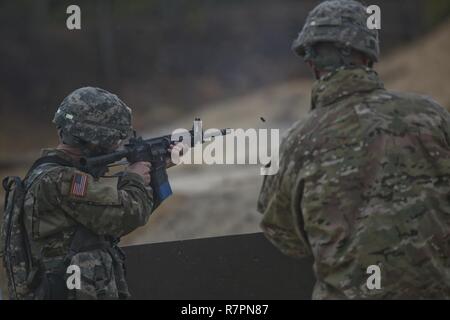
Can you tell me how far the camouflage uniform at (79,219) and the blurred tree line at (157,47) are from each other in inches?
1066

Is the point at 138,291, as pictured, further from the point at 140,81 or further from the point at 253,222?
the point at 140,81

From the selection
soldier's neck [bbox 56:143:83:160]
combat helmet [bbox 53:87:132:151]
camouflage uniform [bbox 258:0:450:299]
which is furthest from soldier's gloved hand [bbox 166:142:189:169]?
camouflage uniform [bbox 258:0:450:299]

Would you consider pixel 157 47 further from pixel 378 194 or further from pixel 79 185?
pixel 378 194

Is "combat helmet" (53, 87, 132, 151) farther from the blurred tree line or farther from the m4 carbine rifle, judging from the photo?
the blurred tree line

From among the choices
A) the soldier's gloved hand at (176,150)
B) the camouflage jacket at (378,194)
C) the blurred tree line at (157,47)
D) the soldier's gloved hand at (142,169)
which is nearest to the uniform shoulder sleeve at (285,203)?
the camouflage jacket at (378,194)

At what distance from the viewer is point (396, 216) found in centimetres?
347

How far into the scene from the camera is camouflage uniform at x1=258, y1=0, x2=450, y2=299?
11.4ft

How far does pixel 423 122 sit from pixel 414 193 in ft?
0.93

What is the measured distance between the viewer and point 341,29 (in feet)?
12.0

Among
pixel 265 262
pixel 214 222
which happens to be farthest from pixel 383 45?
pixel 265 262

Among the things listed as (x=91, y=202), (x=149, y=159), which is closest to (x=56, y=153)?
(x=91, y=202)

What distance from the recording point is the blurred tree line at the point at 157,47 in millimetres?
32500

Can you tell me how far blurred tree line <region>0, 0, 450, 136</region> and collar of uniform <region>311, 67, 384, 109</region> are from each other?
92.1ft

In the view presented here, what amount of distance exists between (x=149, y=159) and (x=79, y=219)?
2.07ft
